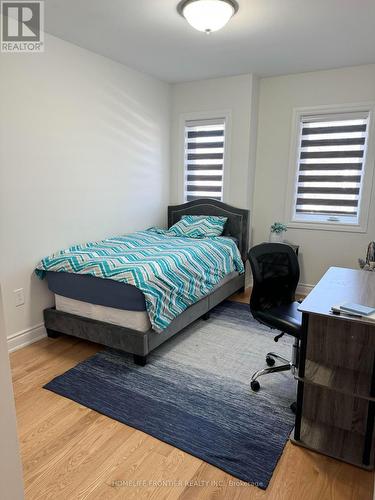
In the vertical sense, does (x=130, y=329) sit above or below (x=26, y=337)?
above

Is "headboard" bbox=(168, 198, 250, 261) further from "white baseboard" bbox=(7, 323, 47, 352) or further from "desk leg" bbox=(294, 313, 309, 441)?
"desk leg" bbox=(294, 313, 309, 441)

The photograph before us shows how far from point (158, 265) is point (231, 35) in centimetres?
206

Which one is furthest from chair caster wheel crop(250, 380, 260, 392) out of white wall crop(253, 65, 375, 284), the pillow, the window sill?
the window sill

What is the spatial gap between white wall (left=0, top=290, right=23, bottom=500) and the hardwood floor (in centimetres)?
67

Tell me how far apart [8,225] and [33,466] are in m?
1.75

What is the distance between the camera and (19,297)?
284 cm

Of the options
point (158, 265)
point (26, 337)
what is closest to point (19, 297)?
point (26, 337)

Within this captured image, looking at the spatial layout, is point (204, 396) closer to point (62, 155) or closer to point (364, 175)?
point (62, 155)

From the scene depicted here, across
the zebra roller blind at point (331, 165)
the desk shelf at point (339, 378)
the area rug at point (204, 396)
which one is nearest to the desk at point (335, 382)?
the desk shelf at point (339, 378)

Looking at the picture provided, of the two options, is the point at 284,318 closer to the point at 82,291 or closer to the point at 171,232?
the point at 82,291

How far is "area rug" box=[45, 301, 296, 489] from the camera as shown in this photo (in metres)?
1.80

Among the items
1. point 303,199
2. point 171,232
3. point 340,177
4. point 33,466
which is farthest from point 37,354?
point 340,177

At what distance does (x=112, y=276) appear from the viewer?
2.51 meters

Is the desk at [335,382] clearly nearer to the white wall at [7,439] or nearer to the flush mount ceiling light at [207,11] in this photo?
the white wall at [7,439]
